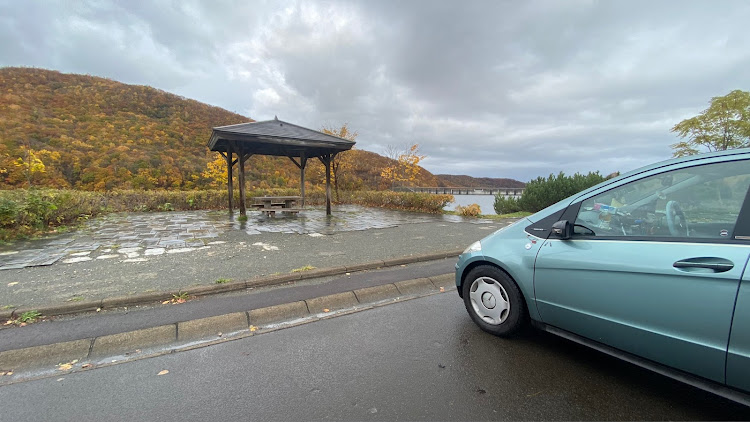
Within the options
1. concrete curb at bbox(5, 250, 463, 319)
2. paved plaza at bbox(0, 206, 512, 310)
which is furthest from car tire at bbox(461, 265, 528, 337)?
paved plaza at bbox(0, 206, 512, 310)

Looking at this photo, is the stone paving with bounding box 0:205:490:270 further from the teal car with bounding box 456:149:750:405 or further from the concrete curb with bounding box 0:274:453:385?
the teal car with bounding box 456:149:750:405

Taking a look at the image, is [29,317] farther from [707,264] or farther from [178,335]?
[707,264]

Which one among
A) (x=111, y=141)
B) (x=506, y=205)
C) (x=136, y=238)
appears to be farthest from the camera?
(x=111, y=141)

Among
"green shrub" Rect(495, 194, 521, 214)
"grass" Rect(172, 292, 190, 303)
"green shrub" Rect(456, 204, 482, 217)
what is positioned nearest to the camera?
"grass" Rect(172, 292, 190, 303)

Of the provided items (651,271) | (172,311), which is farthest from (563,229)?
(172,311)

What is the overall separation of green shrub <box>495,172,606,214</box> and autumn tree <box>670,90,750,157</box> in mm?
8742

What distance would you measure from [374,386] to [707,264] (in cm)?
206

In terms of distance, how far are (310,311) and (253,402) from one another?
140 cm

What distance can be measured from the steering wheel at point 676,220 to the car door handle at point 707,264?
23cm

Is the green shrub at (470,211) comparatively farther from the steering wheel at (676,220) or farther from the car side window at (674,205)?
the steering wheel at (676,220)

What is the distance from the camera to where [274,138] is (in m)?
9.72

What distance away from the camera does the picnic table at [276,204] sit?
10828 millimetres

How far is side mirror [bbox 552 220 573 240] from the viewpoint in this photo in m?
2.22

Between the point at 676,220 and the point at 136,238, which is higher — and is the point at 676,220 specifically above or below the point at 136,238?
above
